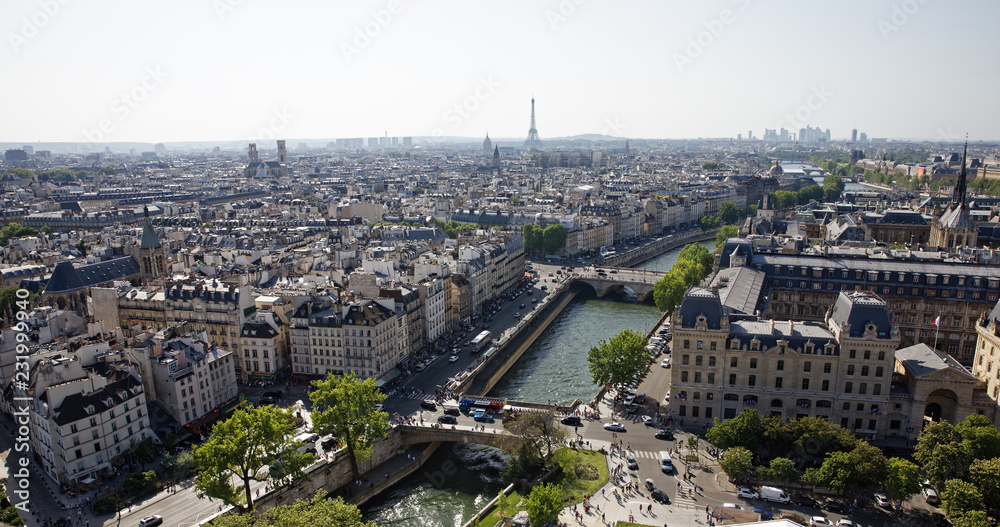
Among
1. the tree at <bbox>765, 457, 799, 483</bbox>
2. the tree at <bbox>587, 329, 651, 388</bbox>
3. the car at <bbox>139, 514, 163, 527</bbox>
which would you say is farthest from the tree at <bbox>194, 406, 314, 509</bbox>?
the tree at <bbox>765, 457, 799, 483</bbox>

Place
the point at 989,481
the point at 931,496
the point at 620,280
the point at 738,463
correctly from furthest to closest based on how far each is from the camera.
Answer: the point at 620,280, the point at 738,463, the point at 931,496, the point at 989,481

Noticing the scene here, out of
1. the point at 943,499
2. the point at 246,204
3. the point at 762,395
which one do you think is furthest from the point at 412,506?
the point at 246,204

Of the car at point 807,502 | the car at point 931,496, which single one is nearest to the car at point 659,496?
the car at point 807,502

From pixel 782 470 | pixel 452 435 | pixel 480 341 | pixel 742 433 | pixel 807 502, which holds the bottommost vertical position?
pixel 452 435

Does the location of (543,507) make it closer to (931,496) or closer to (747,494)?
(747,494)

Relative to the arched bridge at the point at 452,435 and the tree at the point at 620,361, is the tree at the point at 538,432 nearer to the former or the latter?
the arched bridge at the point at 452,435

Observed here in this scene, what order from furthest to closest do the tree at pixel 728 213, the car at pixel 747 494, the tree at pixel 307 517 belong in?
the tree at pixel 728 213
the car at pixel 747 494
the tree at pixel 307 517

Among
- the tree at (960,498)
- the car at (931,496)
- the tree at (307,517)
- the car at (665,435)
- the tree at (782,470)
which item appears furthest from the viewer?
the car at (665,435)

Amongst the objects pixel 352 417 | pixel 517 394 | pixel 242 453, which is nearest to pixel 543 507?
pixel 352 417
